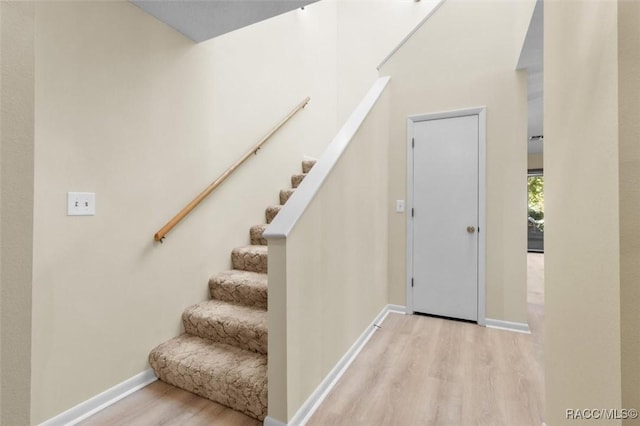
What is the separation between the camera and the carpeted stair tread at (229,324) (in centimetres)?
190

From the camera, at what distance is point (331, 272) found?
2.00 meters

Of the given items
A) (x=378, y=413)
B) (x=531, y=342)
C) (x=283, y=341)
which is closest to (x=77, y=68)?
(x=283, y=341)

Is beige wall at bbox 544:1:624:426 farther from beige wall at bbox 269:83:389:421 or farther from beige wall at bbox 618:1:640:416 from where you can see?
beige wall at bbox 269:83:389:421

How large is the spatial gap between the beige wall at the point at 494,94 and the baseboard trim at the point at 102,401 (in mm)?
2941

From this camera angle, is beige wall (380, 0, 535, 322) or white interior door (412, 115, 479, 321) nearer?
beige wall (380, 0, 535, 322)

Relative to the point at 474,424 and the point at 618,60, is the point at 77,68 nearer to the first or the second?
the point at 618,60

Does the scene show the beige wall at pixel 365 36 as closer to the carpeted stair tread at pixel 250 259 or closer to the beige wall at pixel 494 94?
the beige wall at pixel 494 94

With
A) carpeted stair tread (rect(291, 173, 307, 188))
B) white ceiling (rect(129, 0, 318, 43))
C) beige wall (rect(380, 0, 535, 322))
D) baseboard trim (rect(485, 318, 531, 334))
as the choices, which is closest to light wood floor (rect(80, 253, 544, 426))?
baseboard trim (rect(485, 318, 531, 334))

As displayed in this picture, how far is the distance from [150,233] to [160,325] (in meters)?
0.64

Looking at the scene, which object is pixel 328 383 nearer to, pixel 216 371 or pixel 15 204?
pixel 216 371

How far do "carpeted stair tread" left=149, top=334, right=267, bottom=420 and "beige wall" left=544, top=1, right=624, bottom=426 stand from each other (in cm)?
138

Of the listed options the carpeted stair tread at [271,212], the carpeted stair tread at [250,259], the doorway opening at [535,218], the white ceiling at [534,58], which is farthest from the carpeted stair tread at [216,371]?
the doorway opening at [535,218]

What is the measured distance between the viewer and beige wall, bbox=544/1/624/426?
0.81 meters

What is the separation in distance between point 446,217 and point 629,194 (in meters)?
2.40
